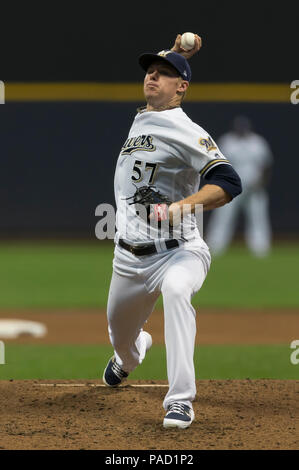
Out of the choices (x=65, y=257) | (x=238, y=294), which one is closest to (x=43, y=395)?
(x=238, y=294)

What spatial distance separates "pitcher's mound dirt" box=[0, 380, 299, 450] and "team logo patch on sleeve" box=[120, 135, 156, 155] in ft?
4.36

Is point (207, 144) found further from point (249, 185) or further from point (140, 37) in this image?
point (140, 37)

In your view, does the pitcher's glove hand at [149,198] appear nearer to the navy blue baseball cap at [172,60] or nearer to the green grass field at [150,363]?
the navy blue baseball cap at [172,60]

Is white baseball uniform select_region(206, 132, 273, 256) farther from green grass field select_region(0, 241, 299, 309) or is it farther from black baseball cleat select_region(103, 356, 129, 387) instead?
black baseball cleat select_region(103, 356, 129, 387)

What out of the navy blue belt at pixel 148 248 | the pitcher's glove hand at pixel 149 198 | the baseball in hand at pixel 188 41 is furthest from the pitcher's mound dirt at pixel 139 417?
the baseball in hand at pixel 188 41

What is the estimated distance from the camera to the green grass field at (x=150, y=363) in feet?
19.2

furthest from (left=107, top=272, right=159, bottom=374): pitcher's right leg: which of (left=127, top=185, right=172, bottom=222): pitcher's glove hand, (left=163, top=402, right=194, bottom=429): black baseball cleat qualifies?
(left=163, top=402, right=194, bottom=429): black baseball cleat

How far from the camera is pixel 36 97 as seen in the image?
53.1 ft

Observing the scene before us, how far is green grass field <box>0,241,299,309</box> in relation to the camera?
31.6 feet

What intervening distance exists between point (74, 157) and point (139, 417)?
12703 mm

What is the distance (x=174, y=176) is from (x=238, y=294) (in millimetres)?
6358

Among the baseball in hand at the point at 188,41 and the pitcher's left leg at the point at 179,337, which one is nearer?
the pitcher's left leg at the point at 179,337

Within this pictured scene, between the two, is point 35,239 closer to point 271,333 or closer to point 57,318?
point 57,318

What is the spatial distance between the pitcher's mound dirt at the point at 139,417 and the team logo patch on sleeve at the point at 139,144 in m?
1.33
